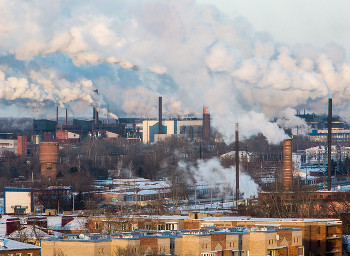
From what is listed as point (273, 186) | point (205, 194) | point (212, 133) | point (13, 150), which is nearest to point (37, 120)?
point (13, 150)

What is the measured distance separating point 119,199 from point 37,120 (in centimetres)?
3479

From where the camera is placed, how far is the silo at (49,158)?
54.5 m

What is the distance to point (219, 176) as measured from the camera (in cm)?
5394

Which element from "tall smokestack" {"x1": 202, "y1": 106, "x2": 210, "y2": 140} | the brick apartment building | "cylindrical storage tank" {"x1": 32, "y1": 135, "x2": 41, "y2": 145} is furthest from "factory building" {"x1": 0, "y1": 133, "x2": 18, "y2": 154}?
the brick apartment building

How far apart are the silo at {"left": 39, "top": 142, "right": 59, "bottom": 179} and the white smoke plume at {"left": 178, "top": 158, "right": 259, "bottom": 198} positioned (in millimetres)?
9700

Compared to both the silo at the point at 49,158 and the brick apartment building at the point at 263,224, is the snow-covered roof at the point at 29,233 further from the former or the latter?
the silo at the point at 49,158

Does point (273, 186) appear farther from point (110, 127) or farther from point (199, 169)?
point (110, 127)

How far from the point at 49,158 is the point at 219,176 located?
12.2m

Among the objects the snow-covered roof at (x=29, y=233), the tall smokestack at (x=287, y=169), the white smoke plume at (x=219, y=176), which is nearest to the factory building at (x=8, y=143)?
the white smoke plume at (x=219, y=176)

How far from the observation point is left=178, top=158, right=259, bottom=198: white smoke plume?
165ft

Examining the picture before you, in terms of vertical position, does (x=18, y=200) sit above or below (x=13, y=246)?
below

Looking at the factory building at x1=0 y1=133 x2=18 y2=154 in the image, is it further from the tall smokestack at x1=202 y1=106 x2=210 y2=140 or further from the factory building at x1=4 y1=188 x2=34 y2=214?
the factory building at x1=4 y1=188 x2=34 y2=214

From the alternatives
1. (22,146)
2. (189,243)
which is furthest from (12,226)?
(22,146)

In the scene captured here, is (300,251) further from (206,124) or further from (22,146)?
(206,124)
